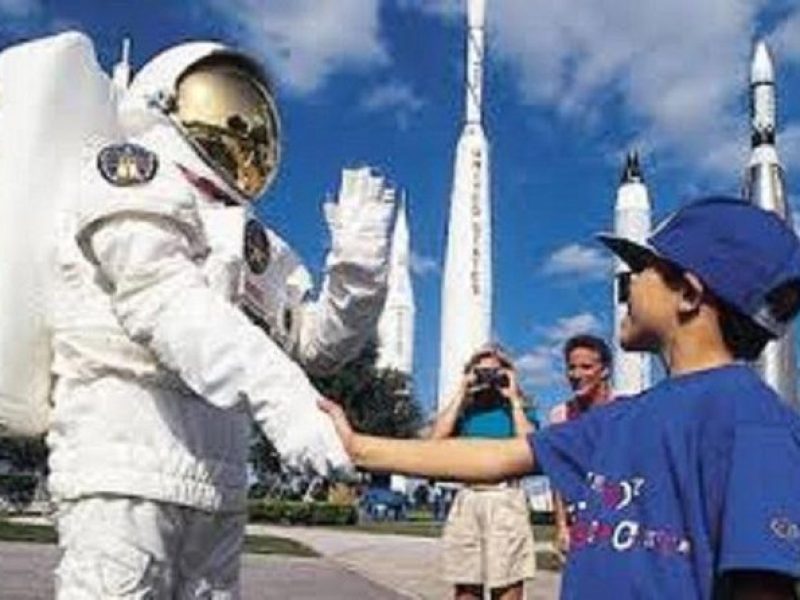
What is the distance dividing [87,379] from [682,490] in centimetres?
179

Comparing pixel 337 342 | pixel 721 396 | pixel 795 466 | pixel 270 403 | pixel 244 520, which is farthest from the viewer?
pixel 337 342

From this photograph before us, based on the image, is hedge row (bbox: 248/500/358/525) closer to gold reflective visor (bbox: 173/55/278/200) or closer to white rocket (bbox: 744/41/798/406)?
white rocket (bbox: 744/41/798/406)

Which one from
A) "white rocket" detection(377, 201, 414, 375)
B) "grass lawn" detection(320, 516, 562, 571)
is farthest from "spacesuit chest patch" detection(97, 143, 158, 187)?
"white rocket" detection(377, 201, 414, 375)

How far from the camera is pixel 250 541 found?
2266 cm

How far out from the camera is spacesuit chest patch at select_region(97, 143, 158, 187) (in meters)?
3.77

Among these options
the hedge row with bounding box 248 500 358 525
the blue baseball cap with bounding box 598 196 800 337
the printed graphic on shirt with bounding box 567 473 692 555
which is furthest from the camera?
the hedge row with bounding box 248 500 358 525

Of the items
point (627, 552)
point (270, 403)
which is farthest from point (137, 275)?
point (627, 552)

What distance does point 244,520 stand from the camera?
412 cm

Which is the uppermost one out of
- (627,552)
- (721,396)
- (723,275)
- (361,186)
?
(361,186)

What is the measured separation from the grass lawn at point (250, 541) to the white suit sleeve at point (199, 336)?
15051 mm

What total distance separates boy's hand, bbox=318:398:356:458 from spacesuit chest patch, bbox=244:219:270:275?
104 centimetres

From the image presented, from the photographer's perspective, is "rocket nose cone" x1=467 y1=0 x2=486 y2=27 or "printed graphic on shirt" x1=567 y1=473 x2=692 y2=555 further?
"rocket nose cone" x1=467 y1=0 x2=486 y2=27

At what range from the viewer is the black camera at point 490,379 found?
7086 mm

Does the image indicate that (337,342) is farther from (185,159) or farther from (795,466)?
(795,466)
